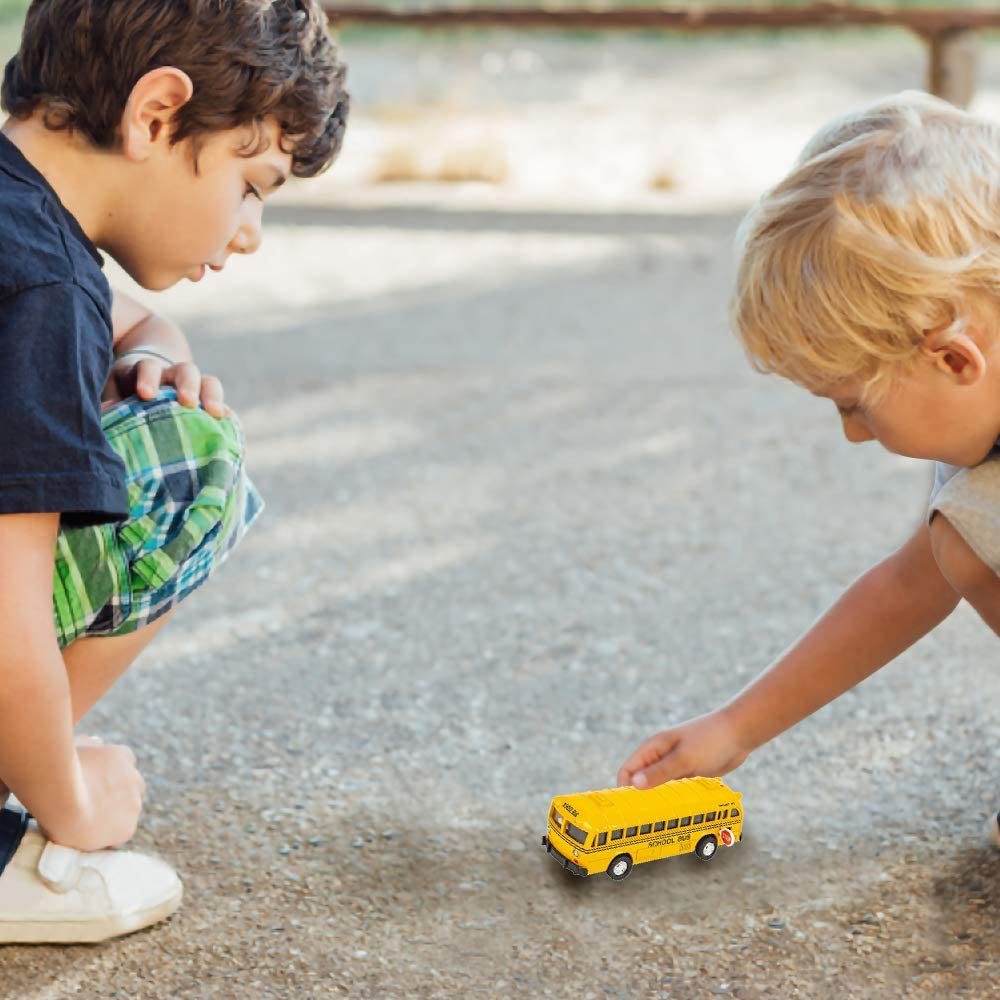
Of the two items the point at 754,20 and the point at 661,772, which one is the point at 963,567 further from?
the point at 754,20

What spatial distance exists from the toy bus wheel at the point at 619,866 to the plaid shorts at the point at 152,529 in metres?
0.55

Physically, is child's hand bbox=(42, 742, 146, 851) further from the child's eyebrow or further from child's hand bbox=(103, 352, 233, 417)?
the child's eyebrow

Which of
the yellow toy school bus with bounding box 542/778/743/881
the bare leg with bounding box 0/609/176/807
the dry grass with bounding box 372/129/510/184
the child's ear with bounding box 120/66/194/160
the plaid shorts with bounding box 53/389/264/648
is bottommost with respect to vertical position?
the dry grass with bounding box 372/129/510/184

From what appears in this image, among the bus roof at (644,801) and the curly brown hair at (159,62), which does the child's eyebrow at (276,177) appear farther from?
the bus roof at (644,801)

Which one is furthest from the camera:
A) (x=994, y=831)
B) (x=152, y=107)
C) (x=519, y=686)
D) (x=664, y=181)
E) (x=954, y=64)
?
(x=664, y=181)

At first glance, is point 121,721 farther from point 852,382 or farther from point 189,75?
point 852,382

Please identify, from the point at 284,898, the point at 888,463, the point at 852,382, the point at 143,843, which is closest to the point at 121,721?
the point at 143,843

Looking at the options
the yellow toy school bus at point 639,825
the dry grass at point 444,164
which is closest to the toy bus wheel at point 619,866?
the yellow toy school bus at point 639,825

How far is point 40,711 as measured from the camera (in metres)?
1.39

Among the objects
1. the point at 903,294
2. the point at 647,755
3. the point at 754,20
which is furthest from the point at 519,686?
the point at 754,20

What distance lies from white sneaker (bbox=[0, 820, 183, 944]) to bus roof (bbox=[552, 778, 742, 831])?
1.46 ft

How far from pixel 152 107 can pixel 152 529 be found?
427 millimetres

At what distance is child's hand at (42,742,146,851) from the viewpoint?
5.05 ft

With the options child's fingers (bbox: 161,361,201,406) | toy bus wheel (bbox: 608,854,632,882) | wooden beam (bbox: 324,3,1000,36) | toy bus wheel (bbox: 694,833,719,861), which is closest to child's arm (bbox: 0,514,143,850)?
child's fingers (bbox: 161,361,201,406)
